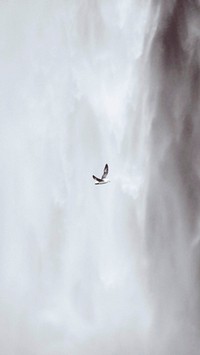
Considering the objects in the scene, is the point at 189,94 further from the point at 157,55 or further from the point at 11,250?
the point at 11,250

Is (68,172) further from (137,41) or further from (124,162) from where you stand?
(137,41)

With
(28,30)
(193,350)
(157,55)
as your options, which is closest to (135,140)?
(157,55)

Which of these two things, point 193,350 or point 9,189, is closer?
point 193,350

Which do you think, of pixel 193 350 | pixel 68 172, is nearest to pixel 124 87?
Result: pixel 68 172

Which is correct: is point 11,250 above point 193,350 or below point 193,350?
above

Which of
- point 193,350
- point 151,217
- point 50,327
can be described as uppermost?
point 151,217

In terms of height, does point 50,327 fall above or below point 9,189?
below

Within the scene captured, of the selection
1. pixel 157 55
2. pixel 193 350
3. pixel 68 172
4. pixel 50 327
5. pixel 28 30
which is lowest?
pixel 193 350
